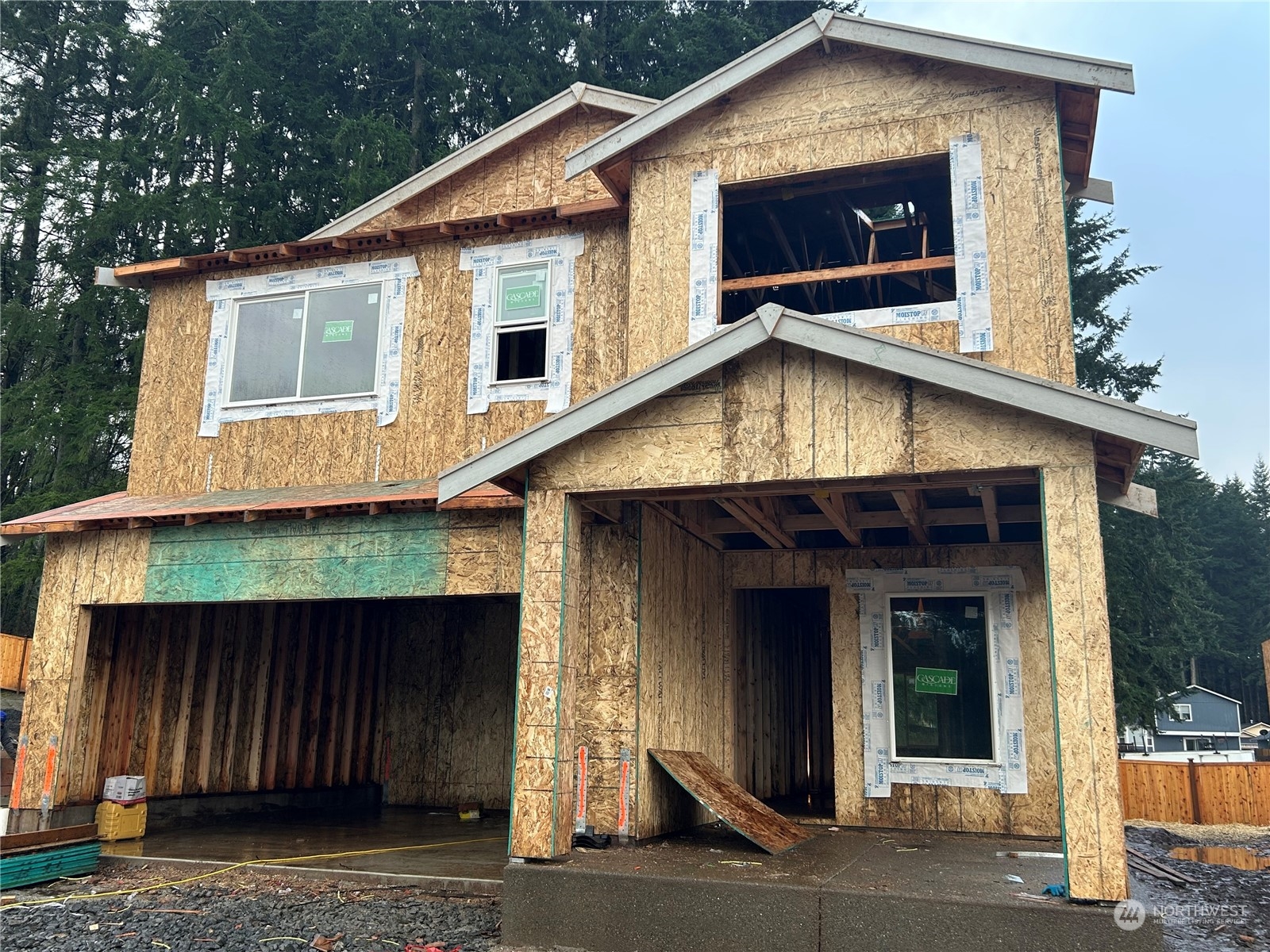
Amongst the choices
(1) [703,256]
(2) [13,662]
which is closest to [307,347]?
(1) [703,256]

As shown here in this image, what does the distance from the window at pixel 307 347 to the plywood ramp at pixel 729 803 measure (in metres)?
5.90

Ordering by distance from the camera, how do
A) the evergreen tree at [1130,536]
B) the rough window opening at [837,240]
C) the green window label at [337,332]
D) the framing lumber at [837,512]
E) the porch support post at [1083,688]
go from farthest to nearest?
the evergreen tree at [1130,536], the green window label at [337,332], the rough window opening at [837,240], the framing lumber at [837,512], the porch support post at [1083,688]

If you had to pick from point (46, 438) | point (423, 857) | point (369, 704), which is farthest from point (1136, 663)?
point (46, 438)

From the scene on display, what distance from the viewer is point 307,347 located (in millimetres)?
12758

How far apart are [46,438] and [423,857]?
17216 millimetres

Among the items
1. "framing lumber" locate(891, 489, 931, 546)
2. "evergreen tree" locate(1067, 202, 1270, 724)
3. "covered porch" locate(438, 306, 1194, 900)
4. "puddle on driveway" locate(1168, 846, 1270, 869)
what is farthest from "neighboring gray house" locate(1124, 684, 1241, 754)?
"framing lumber" locate(891, 489, 931, 546)

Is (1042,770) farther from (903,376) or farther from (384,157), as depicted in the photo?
(384,157)

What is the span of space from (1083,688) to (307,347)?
9631 mm

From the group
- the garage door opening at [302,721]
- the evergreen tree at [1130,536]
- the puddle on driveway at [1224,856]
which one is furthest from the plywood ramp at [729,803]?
the evergreen tree at [1130,536]

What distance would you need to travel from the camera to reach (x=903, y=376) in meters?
7.40

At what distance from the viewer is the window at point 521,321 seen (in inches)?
Answer: 475

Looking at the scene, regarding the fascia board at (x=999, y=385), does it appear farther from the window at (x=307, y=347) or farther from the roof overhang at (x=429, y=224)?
the window at (x=307, y=347)

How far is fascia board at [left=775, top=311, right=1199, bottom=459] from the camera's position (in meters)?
6.58

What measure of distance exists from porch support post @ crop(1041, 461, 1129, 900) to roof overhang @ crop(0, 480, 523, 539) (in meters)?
4.71
